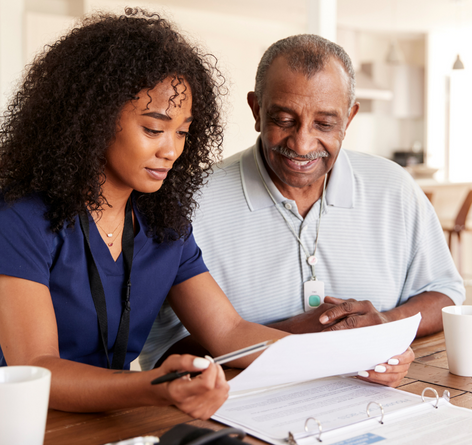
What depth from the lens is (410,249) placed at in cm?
170

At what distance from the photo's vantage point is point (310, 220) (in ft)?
5.38

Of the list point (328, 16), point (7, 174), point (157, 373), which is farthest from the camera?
point (328, 16)

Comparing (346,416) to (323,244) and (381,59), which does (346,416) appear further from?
(381,59)

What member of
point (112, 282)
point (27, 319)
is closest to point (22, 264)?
point (27, 319)

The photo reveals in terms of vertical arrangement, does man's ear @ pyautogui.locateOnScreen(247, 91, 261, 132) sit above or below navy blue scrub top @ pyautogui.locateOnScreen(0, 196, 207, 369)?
above

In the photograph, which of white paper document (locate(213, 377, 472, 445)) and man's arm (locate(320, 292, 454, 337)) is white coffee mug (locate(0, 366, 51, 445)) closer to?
white paper document (locate(213, 377, 472, 445))

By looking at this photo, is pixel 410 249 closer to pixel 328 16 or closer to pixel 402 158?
pixel 328 16

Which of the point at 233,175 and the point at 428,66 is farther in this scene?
the point at 428,66

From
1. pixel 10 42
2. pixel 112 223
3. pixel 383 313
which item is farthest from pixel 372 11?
pixel 112 223

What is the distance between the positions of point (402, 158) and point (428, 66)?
149 cm

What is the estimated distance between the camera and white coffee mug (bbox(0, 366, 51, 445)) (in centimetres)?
69

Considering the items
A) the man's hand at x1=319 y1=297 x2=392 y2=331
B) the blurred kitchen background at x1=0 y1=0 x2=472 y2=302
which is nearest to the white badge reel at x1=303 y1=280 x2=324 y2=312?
the man's hand at x1=319 y1=297 x2=392 y2=331

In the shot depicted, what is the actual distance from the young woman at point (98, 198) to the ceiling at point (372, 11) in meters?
5.59

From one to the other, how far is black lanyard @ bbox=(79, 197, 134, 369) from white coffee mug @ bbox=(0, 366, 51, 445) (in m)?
0.44
